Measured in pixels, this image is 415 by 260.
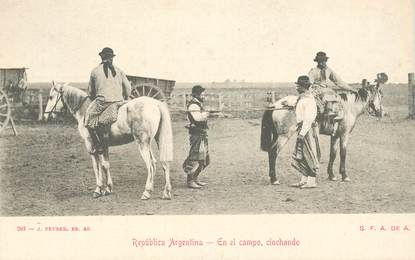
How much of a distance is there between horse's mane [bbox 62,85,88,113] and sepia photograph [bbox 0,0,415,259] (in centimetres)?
2

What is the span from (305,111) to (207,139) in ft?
4.53

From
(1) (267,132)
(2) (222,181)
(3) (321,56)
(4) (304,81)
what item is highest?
(3) (321,56)

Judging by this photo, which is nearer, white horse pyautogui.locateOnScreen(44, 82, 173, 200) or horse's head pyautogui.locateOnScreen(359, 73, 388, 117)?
white horse pyautogui.locateOnScreen(44, 82, 173, 200)

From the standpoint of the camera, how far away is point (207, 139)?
6.33m

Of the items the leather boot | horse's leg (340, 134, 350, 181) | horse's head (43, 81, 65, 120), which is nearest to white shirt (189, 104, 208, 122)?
the leather boot

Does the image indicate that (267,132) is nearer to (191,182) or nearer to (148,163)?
(191,182)

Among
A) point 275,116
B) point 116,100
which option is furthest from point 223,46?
point 116,100

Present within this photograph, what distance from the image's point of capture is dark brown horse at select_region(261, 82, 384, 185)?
6.03m

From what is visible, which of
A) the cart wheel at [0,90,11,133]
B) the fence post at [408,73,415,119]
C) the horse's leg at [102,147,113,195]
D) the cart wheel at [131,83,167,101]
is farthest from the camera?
the cart wheel at [131,83,167,101]

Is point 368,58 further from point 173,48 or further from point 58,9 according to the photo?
point 58,9

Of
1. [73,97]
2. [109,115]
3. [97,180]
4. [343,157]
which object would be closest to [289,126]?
[343,157]

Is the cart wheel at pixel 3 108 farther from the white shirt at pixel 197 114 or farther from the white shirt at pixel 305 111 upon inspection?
the white shirt at pixel 305 111

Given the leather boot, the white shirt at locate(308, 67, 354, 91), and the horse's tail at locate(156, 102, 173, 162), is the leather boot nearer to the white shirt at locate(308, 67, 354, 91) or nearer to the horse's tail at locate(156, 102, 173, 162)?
the horse's tail at locate(156, 102, 173, 162)

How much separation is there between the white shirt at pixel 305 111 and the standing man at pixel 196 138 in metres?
1.18
